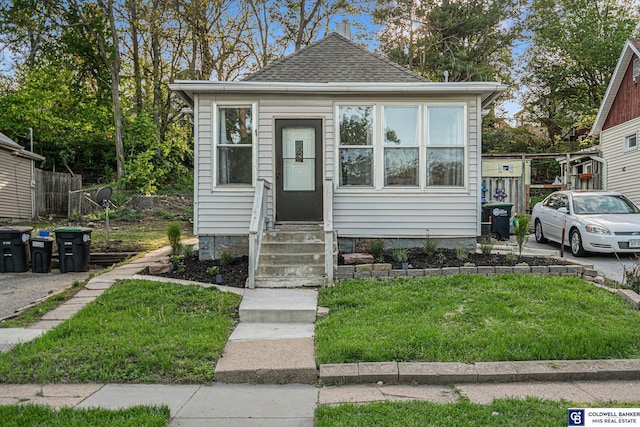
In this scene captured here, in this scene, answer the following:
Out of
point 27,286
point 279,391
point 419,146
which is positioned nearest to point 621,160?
point 419,146

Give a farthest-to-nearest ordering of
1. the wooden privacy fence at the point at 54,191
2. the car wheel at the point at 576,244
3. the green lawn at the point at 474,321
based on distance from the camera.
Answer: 1. the wooden privacy fence at the point at 54,191
2. the car wheel at the point at 576,244
3. the green lawn at the point at 474,321

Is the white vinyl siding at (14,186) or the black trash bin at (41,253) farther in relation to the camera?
the white vinyl siding at (14,186)

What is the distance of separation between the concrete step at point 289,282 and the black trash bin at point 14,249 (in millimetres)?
5439

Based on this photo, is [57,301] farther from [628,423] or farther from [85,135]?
[85,135]

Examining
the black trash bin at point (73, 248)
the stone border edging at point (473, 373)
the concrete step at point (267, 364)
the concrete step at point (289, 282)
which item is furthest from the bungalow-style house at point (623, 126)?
the black trash bin at point (73, 248)

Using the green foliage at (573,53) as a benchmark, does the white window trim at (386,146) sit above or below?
below

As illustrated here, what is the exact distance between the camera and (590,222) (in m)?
8.91

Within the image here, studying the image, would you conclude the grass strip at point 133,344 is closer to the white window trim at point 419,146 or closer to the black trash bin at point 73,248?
the black trash bin at point 73,248

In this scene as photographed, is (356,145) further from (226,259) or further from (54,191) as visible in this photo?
(54,191)

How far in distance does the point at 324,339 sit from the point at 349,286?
1.78m

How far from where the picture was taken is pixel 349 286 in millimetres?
6211

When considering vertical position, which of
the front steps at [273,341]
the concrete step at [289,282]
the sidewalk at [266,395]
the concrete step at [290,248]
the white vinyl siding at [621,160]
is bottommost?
the sidewalk at [266,395]

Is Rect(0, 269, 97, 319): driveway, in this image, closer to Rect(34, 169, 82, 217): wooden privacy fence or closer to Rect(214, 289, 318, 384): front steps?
Rect(214, 289, 318, 384): front steps

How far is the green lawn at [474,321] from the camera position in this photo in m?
4.04
